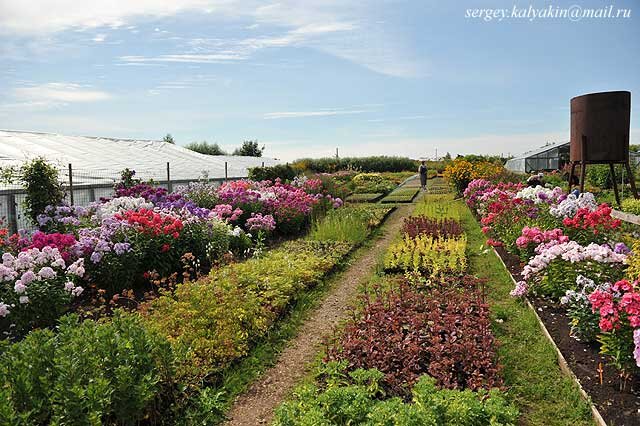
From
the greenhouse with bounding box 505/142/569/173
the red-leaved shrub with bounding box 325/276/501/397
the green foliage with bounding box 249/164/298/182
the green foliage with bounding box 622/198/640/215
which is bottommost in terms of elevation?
the red-leaved shrub with bounding box 325/276/501/397

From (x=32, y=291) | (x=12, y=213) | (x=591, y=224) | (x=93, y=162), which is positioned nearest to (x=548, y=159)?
(x=93, y=162)

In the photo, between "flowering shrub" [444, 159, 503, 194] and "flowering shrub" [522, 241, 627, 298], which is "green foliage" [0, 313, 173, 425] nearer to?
"flowering shrub" [522, 241, 627, 298]

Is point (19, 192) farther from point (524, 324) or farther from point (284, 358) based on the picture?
point (524, 324)

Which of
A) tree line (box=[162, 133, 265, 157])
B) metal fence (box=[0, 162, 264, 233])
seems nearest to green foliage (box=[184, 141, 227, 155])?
tree line (box=[162, 133, 265, 157])

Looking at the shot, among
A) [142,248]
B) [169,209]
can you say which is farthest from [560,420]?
[169,209]

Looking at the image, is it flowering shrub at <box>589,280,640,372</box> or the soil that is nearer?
the soil

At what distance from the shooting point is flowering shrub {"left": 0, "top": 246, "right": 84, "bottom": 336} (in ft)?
16.2

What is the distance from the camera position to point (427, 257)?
25.6 feet

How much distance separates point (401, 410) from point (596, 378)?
189 cm

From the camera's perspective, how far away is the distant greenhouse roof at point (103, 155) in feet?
→ 48.7

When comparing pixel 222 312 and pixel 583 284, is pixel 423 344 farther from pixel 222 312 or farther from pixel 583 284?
pixel 222 312

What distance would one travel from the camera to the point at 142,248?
6.88 m

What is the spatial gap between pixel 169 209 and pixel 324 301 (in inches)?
146

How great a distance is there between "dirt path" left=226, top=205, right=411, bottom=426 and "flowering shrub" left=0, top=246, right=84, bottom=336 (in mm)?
2247
